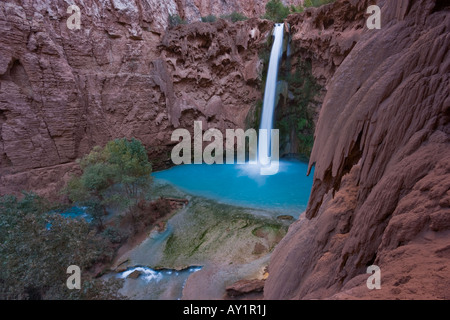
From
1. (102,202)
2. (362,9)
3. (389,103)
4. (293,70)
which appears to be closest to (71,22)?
(102,202)

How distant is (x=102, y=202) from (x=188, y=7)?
22.5m

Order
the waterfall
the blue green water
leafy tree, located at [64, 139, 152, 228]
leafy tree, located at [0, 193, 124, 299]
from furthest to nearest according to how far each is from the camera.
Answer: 1. the waterfall
2. the blue green water
3. leafy tree, located at [64, 139, 152, 228]
4. leafy tree, located at [0, 193, 124, 299]

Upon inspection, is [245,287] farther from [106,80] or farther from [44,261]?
[106,80]

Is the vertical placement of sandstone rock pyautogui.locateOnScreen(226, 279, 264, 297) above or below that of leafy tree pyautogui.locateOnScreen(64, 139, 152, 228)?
below

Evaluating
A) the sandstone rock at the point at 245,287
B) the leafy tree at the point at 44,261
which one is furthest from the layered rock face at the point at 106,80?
the sandstone rock at the point at 245,287

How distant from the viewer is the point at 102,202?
35.1ft

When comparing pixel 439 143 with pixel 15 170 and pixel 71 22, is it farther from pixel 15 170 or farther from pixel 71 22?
pixel 71 22

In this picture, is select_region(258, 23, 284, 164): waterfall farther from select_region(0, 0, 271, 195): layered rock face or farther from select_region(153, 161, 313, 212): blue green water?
select_region(153, 161, 313, 212): blue green water

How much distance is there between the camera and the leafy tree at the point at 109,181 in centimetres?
1071

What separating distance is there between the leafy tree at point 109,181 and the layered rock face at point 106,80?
4.80 m

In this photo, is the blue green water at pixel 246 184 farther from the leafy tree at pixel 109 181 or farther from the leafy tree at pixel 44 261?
the leafy tree at pixel 44 261

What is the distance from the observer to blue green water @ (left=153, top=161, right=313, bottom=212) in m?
13.6

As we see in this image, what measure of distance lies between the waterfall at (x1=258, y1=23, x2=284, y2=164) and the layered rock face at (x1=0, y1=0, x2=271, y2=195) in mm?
1154

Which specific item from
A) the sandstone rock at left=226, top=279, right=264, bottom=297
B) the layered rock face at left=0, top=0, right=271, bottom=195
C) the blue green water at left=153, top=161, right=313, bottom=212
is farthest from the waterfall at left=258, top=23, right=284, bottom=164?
the sandstone rock at left=226, top=279, right=264, bottom=297
